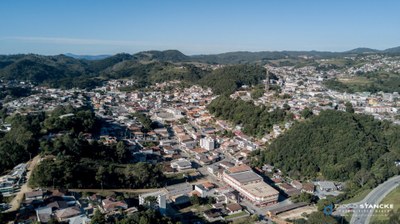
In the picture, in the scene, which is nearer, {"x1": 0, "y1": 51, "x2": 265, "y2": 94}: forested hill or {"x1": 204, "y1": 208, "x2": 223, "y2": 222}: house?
{"x1": 204, "y1": 208, "x2": 223, "y2": 222}: house

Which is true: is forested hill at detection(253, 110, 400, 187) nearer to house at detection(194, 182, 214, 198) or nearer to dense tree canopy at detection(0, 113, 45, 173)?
house at detection(194, 182, 214, 198)

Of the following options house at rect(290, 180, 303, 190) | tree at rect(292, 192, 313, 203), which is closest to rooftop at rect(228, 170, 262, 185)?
house at rect(290, 180, 303, 190)

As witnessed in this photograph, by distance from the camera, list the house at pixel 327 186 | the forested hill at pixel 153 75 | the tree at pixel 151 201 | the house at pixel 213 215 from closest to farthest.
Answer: the tree at pixel 151 201 → the house at pixel 213 215 → the house at pixel 327 186 → the forested hill at pixel 153 75

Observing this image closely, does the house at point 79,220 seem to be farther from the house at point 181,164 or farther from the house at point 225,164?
the house at point 225,164

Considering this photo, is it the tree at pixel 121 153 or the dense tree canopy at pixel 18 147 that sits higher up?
the dense tree canopy at pixel 18 147

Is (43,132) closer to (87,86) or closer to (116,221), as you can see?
(116,221)

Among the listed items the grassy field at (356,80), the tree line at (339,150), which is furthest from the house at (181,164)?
the grassy field at (356,80)

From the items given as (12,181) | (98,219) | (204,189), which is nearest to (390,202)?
(204,189)
